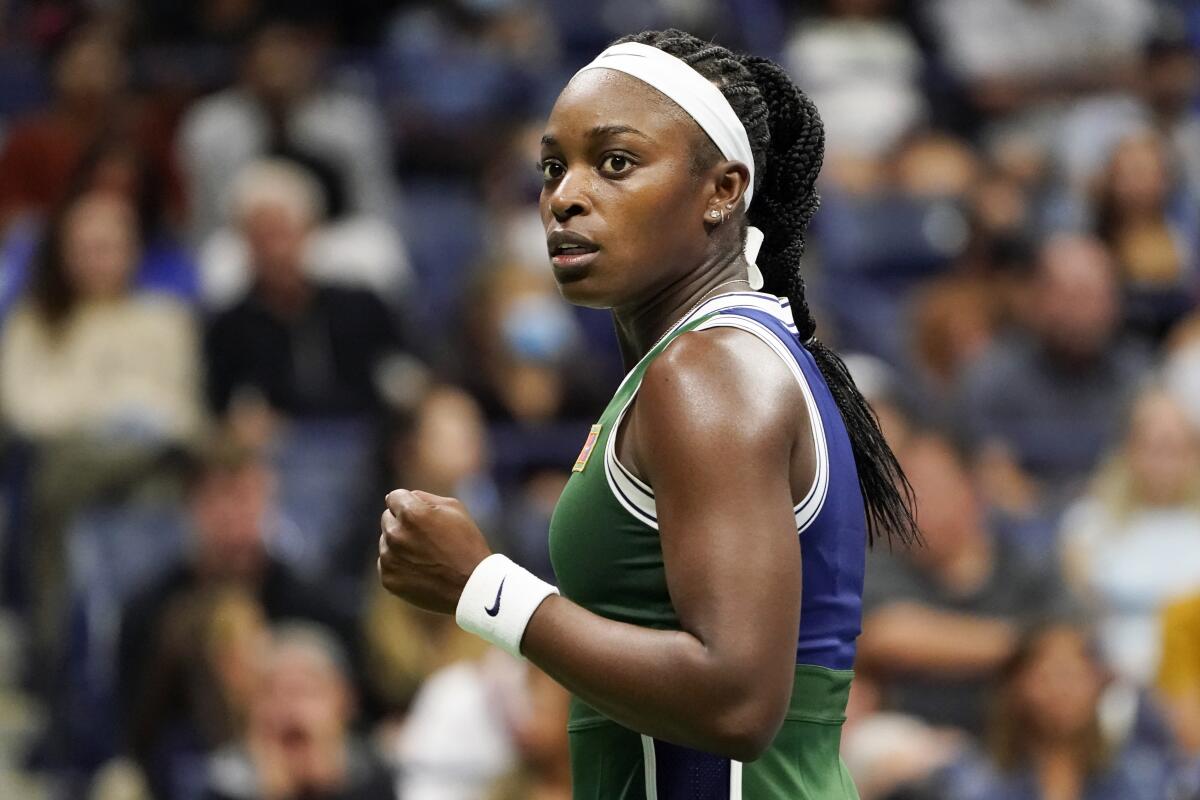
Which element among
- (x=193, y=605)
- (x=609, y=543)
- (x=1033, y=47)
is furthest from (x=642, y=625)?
(x=1033, y=47)

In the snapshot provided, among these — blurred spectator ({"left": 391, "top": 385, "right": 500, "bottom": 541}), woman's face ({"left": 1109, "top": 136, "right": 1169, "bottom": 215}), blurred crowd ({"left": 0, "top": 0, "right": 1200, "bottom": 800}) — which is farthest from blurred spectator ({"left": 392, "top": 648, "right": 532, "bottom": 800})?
woman's face ({"left": 1109, "top": 136, "right": 1169, "bottom": 215})

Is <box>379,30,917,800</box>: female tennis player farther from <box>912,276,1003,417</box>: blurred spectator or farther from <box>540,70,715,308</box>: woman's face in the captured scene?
<box>912,276,1003,417</box>: blurred spectator

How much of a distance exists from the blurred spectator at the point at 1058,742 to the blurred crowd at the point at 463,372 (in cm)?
1

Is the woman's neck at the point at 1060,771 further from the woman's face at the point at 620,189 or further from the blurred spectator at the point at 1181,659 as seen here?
the woman's face at the point at 620,189

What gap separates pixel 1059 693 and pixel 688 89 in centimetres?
332

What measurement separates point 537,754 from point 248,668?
0.94m

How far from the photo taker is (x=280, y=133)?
292 inches

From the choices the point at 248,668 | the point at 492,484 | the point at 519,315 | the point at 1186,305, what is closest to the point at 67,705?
the point at 248,668

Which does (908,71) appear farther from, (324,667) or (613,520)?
(613,520)

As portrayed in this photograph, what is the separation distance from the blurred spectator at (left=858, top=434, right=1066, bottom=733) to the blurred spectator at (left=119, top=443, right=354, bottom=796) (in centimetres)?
164

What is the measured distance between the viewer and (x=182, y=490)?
5.94 m

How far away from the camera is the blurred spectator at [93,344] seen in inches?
250

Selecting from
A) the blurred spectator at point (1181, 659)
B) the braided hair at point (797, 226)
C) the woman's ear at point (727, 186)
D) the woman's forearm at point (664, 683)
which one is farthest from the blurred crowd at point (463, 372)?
the woman's forearm at point (664, 683)

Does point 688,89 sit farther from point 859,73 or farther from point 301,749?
point 859,73
